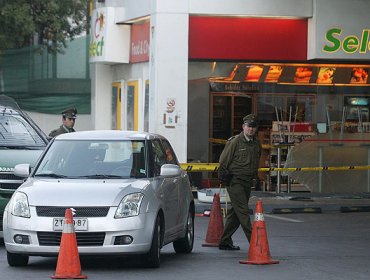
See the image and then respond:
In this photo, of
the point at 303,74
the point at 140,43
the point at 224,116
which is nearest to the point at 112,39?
the point at 140,43

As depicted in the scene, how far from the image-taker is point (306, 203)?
23.1 meters

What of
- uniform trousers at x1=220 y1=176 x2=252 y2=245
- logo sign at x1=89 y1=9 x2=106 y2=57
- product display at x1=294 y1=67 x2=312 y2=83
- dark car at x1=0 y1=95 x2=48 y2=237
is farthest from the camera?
logo sign at x1=89 y1=9 x2=106 y2=57

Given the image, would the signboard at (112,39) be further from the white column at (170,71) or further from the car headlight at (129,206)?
the car headlight at (129,206)

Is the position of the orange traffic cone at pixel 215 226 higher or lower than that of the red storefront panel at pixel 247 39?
lower

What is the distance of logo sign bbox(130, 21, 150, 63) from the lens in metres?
25.4

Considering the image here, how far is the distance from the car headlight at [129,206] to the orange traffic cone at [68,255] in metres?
0.76

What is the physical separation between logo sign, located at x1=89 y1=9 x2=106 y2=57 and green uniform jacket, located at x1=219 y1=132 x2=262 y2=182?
13.3 m

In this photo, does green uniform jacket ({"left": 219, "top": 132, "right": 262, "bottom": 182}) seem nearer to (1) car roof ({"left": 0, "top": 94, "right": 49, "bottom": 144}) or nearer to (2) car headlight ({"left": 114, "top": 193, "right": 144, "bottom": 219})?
(2) car headlight ({"left": 114, "top": 193, "right": 144, "bottom": 219})

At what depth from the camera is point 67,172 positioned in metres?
13.0

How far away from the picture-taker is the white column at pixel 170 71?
2352cm

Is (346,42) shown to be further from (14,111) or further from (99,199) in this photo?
(99,199)

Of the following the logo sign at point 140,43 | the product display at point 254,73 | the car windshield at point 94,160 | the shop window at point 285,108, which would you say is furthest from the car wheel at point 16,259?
the shop window at point 285,108

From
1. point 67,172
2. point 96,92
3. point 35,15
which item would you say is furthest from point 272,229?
point 35,15

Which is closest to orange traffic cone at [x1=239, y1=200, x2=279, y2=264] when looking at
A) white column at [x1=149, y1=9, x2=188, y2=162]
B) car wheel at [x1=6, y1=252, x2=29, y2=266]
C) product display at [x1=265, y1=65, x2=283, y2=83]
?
car wheel at [x1=6, y1=252, x2=29, y2=266]
